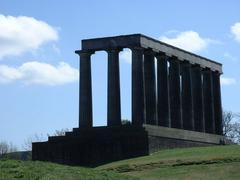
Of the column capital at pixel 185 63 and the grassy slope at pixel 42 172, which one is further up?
the column capital at pixel 185 63

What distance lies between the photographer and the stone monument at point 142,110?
6619cm

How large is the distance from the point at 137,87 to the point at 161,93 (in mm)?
6594

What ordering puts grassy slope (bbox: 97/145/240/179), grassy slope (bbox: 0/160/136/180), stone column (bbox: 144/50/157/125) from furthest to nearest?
stone column (bbox: 144/50/157/125) → grassy slope (bbox: 97/145/240/179) → grassy slope (bbox: 0/160/136/180)

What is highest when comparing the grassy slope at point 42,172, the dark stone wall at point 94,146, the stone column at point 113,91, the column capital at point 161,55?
the column capital at point 161,55

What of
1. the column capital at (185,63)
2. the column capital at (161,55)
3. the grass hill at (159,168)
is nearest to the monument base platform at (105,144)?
the grass hill at (159,168)

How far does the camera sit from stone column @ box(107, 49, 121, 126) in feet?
235

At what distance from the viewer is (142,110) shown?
2790 inches

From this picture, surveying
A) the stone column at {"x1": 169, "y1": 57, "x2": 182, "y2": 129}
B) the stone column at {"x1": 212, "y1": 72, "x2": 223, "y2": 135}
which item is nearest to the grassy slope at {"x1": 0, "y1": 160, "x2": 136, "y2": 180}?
the stone column at {"x1": 169, "y1": 57, "x2": 182, "y2": 129}

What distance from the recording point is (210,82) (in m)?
90.0

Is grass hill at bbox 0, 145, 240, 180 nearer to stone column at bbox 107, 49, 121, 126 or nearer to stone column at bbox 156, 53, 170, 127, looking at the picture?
stone column at bbox 107, 49, 121, 126

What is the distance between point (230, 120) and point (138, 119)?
69134 millimetres

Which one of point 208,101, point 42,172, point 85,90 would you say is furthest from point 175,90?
point 42,172

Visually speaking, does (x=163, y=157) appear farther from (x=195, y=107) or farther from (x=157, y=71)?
(x=195, y=107)

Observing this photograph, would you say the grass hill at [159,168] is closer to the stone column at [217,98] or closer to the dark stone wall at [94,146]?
the dark stone wall at [94,146]
